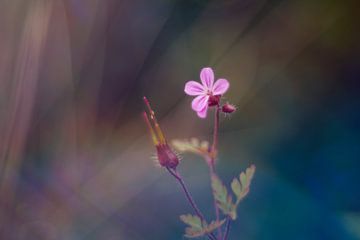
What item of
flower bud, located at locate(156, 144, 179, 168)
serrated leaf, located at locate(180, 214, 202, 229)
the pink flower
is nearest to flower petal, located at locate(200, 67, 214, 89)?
the pink flower

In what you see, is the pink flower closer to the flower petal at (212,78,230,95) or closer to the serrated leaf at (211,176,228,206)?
the flower petal at (212,78,230,95)

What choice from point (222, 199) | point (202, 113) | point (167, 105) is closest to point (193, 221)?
point (222, 199)

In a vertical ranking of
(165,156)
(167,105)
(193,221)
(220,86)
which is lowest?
(193,221)

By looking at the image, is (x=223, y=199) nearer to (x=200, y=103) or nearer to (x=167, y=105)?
(x=200, y=103)

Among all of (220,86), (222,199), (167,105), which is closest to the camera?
(222,199)

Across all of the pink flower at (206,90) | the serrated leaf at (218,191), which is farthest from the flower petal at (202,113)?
the serrated leaf at (218,191)

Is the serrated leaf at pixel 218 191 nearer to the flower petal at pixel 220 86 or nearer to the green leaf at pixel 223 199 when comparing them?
the green leaf at pixel 223 199

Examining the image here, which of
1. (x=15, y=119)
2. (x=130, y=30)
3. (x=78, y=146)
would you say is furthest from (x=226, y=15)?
(x=15, y=119)
